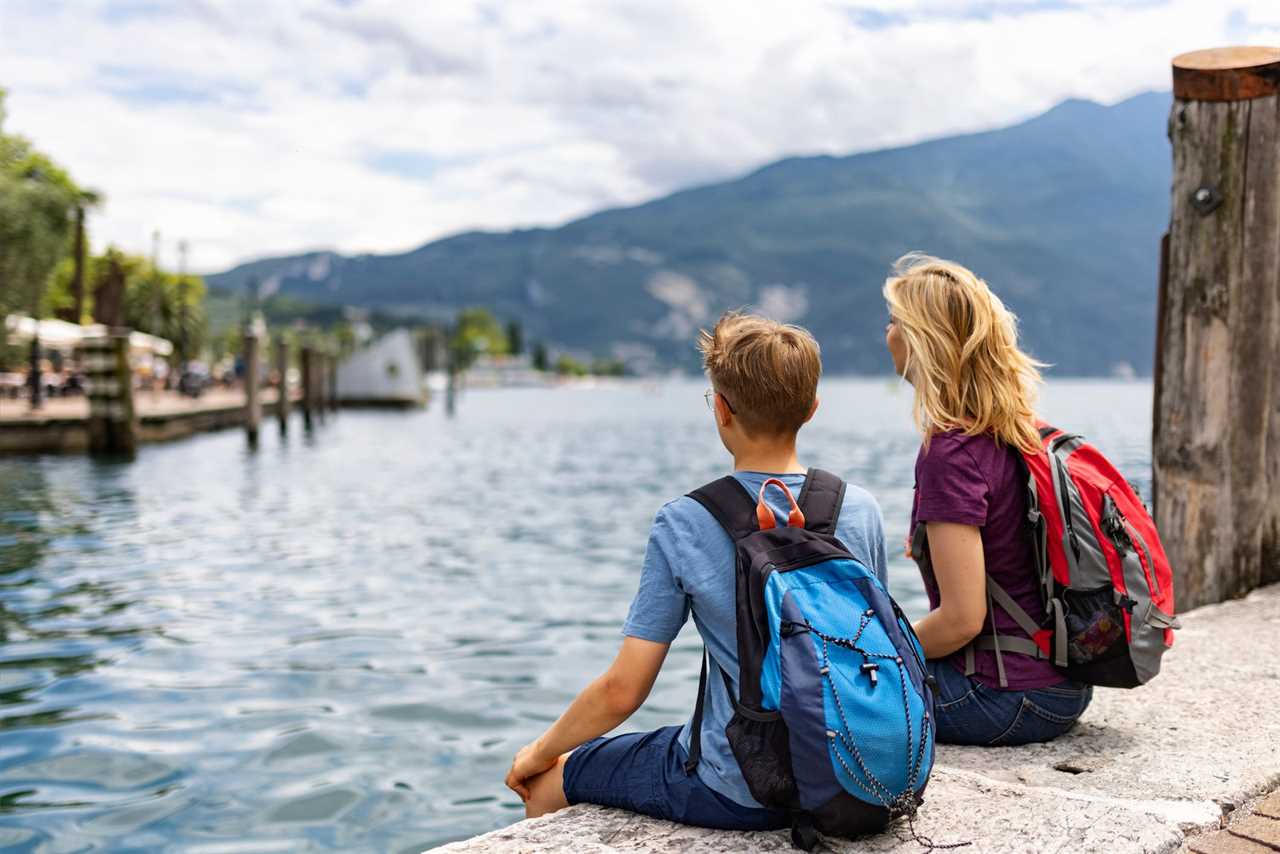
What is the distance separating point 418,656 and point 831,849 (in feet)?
17.6

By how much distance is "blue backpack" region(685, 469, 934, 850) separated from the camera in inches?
86.4

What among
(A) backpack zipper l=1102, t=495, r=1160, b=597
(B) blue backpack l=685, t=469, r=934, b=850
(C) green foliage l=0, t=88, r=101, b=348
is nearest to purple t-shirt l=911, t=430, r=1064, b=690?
(A) backpack zipper l=1102, t=495, r=1160, b=597

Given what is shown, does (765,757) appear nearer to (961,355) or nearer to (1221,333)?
(961,355)

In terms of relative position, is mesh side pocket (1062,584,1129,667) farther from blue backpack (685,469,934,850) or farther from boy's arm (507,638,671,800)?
boy's arm (507,638,671,800)

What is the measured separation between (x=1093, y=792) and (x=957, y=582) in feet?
2.01

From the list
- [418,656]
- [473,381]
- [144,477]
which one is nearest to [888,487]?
[144,477]

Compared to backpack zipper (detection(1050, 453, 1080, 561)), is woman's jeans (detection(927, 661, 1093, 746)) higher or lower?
lower

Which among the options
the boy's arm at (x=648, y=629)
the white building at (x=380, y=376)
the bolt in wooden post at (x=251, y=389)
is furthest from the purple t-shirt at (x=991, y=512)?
the white building at (x=380, y=376)

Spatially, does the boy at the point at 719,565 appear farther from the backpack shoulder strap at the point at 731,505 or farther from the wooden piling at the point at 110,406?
the wooden piling at the point at 110,406

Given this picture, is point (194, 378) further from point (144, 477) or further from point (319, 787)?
point (319, 787)

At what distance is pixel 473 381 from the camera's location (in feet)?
636

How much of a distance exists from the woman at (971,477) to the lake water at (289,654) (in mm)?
2438

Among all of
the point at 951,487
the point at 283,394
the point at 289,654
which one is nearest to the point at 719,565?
the point at 951,487

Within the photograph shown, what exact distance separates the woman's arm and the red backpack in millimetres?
179
